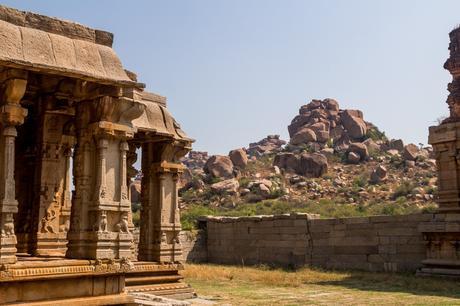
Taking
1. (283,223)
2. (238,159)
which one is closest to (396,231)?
(283,223)

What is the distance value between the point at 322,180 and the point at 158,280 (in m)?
35.5

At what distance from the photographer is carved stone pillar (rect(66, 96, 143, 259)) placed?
6676 mm

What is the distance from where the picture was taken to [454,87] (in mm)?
34969

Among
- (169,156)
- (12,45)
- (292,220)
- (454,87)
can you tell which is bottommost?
(292,220)

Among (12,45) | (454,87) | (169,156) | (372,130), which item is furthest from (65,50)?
(372,130)

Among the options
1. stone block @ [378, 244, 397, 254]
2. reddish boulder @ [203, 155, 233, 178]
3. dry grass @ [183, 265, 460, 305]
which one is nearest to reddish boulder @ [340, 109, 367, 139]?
reddish boulder @ [203, 155, 233, 178]

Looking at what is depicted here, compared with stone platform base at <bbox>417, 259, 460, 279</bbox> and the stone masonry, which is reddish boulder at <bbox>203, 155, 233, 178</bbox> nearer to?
the stone masonry

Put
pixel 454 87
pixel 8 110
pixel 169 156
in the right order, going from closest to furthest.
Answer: pixel 8 110 < pixel 169 156 < pixel 454 87

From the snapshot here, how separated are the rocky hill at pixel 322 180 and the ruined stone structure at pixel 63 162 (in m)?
21.5

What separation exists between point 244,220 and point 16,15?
14.6m

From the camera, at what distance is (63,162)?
848 cm

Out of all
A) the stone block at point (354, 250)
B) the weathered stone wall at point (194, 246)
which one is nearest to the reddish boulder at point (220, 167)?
the weathered stone wall at point (194, 246)

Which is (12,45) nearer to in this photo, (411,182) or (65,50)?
(65,50)

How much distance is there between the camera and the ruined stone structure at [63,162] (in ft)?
19.8
